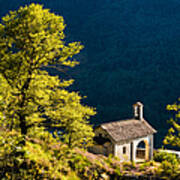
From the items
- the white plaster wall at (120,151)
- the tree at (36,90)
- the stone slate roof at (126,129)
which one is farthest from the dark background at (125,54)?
the tree at (36,90)

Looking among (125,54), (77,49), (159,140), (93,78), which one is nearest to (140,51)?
(125,54)

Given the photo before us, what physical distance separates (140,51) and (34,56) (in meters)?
134

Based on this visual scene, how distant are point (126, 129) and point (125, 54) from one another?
390 ft

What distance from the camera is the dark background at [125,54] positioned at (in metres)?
118

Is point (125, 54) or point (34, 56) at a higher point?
point (125, 54)

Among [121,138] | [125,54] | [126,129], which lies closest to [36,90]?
[121,138]

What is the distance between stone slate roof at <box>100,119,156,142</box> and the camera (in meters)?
24.7

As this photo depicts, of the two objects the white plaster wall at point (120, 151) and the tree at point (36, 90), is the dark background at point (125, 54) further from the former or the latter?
the tree at point (36, 90)

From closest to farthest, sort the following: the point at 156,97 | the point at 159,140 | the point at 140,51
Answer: the point at 159,140
the point at 156,97
the point at 140,51

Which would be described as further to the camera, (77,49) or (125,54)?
(125,54)

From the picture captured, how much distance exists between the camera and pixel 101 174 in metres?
12.1

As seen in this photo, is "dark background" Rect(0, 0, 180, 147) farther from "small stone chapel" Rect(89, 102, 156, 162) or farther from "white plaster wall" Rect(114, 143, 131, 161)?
"white plaster wall" Rect(114, 143, 131, 161)

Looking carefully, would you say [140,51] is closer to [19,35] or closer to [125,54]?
[125,54]

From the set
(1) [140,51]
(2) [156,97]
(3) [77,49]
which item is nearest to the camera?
(3) [77,49]
